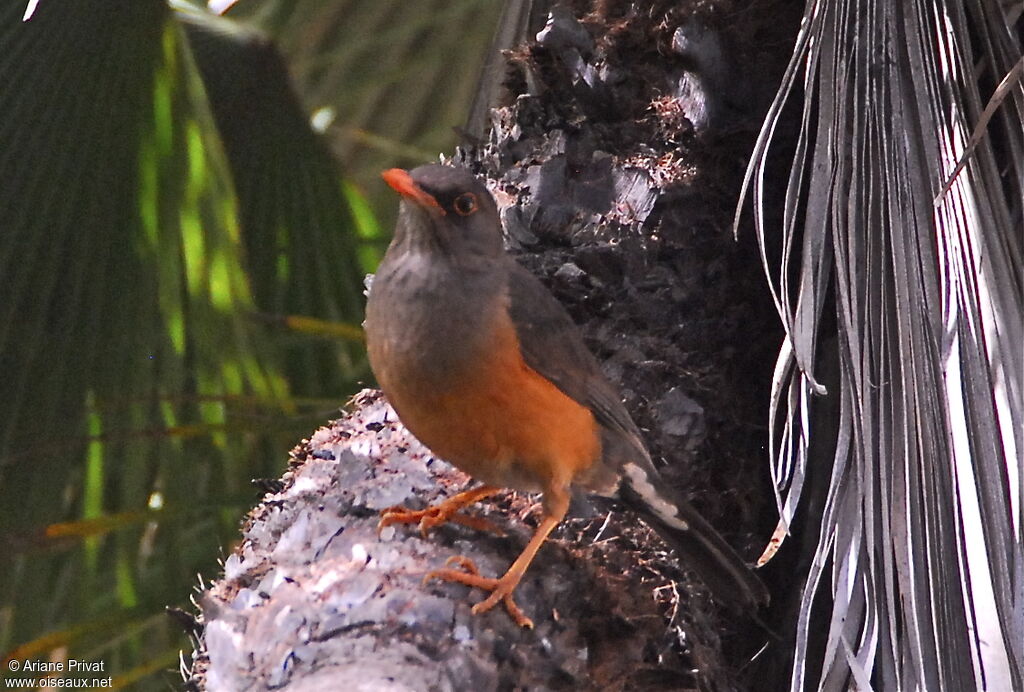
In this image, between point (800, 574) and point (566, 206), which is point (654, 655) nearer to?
point (800, 574)

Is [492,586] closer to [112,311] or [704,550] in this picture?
[704,550]

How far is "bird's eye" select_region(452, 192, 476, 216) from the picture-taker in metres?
3.17

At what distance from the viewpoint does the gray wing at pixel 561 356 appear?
3139 mm

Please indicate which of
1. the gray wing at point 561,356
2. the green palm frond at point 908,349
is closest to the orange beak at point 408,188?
the gray wing at point 561,356

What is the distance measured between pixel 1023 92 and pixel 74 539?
346 centimetres

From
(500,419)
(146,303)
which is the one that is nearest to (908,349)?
(500,419)

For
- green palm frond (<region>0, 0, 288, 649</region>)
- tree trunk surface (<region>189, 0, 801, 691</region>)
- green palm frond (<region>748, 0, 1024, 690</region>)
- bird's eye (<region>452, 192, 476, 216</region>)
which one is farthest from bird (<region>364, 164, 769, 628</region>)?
green palm frond (<region>0, 0, 288, 649</region>)

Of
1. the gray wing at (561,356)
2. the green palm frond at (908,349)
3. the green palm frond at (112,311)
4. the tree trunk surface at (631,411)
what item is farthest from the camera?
the green palm frond at (112,311)

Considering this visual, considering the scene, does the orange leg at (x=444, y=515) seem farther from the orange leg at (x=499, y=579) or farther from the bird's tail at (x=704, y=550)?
the bird's tail at (x=704, y=550)

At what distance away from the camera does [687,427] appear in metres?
3.50

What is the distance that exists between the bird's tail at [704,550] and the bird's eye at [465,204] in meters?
0.88

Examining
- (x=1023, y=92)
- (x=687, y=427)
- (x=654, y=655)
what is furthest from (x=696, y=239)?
(x=654, y=655)

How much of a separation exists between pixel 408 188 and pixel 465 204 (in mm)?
189

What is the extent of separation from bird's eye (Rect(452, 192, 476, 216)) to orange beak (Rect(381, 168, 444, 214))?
0.05m
